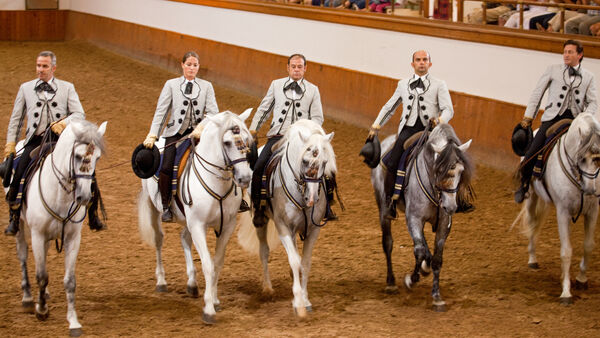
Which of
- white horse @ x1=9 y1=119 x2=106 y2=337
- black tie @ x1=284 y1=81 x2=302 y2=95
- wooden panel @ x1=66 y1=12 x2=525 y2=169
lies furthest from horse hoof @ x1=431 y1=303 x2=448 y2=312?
wooden panel @ x1=66 y1=12 x2=525 y2=169

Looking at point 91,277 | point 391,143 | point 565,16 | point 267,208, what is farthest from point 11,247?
point 565,16

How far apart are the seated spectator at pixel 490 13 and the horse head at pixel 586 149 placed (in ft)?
17.3

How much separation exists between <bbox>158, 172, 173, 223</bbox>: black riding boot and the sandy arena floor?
0.77m

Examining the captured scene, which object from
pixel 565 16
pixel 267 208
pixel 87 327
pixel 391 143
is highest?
pixel 565 16

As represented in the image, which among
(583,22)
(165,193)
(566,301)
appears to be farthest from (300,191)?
(583,22)

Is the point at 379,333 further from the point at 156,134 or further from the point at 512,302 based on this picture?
the point at 156,134

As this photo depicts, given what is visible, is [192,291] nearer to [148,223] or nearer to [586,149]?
[148,223]

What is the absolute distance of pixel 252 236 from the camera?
814cm

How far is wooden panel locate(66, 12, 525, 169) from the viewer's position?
1221 cm

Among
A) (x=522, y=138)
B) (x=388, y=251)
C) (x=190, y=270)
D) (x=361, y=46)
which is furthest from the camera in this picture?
(x=361, y=46)

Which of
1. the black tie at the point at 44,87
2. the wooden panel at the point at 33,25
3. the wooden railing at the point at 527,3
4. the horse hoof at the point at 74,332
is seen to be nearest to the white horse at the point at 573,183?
the wooden railing at the point at 527,3

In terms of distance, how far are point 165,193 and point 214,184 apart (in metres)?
0.71

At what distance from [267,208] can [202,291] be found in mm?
1073

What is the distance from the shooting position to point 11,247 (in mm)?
9047
